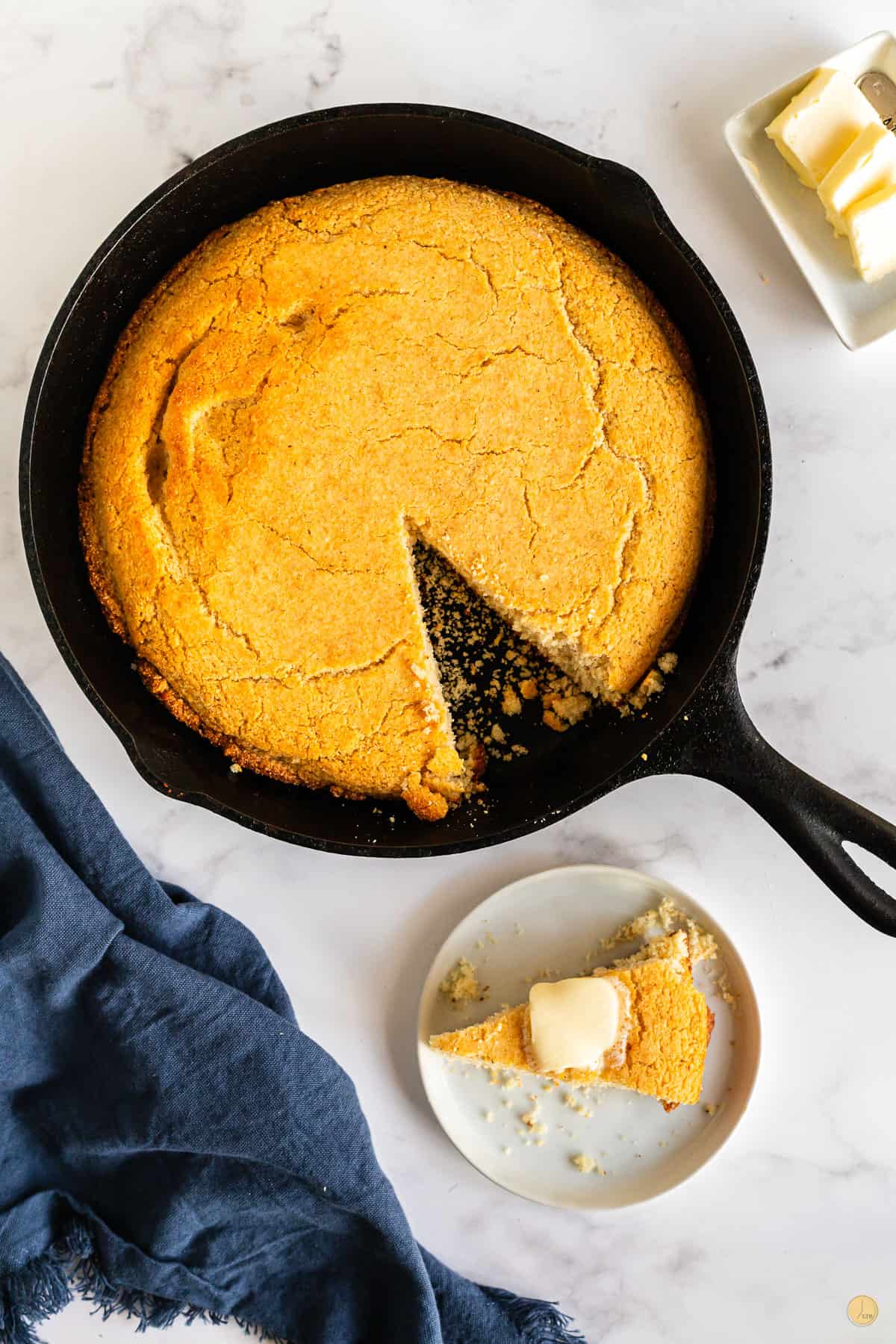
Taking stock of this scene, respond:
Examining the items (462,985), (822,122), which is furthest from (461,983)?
(822,122)

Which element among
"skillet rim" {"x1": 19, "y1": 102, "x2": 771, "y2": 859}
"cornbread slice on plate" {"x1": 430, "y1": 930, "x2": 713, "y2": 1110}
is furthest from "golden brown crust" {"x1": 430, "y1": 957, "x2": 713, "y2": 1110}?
"skillet rim" {"x1": 19, "y1": 102, "x2": 771, "y2": 859}

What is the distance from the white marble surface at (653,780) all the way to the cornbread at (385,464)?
0.29 metres

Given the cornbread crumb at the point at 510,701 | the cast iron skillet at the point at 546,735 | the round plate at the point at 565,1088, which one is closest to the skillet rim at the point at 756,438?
the cast iron skillet at the point at 546,735

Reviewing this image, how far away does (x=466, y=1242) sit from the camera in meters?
2.00

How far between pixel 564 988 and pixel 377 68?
1662 millimetres

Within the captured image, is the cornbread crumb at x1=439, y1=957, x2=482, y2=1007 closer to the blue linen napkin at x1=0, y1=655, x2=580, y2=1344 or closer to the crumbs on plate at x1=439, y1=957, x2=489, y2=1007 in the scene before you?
the crumbs on plate at x1=439, y1=957, x2=489, y2=1007

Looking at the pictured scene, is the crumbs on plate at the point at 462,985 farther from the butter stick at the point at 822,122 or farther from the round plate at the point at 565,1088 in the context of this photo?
the butter stick at the point at 822,122

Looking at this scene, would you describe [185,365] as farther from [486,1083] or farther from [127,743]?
[486,1083]

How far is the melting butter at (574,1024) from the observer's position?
1797 millimetres

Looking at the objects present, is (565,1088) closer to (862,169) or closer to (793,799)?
(793,799)

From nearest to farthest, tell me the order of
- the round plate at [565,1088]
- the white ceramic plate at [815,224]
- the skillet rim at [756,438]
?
1. the skillet rim at [756,438]
2. the white ceramic plate at [815,224]
3. the round plate at [565,1088]

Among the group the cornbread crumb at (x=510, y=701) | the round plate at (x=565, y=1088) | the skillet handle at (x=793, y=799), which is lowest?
the round plate at (x=565, y=1088)

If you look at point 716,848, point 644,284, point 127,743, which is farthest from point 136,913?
point 644,284

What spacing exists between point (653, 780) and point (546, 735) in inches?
10.4
